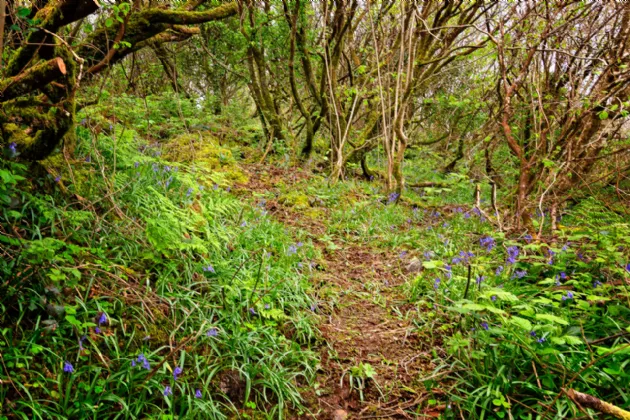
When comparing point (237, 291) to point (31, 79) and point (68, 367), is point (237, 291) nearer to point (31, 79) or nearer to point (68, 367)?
point (68, 367)

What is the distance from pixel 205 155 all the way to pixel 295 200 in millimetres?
1528

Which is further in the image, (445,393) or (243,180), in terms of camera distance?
(243,180)

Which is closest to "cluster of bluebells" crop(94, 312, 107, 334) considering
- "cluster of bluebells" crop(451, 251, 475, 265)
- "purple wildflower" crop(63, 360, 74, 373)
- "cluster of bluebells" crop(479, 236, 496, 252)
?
"purple wildflower" crop(63, 360, 74, 373)

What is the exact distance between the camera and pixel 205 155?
5816 mm

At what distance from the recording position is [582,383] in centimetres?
206

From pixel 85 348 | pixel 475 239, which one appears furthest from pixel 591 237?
pixel 85 348

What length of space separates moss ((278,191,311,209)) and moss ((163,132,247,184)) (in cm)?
67

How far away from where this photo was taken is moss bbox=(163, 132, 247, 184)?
17.3ft

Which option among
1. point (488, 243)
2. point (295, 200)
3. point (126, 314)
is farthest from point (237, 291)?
point (295, 200)

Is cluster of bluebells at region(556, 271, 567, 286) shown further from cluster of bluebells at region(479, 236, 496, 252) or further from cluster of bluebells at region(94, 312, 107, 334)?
cluster of bluebells at region(94, 312, 107, 334)

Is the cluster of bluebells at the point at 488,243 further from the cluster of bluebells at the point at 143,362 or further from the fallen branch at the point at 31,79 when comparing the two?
the fallen branch at the point at 31,79

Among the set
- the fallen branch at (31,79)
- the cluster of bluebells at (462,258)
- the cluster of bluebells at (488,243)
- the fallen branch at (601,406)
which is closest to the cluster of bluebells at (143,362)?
the fallen branch at (31,79)

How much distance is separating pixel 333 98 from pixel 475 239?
377 cm

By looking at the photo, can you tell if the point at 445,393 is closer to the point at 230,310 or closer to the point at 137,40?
the point at 230,310
